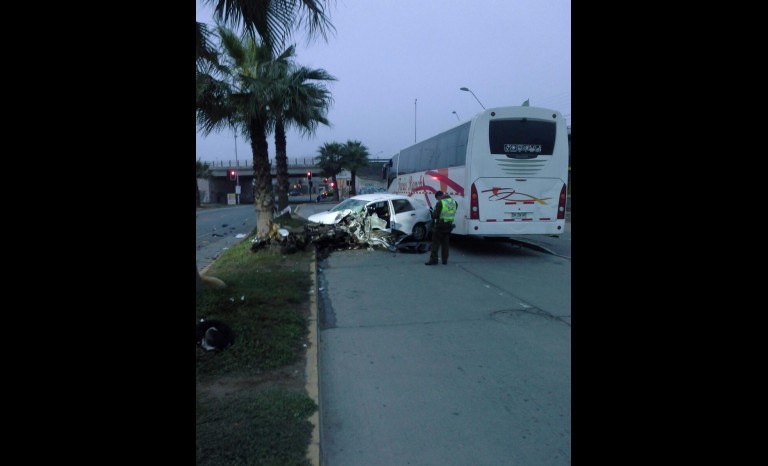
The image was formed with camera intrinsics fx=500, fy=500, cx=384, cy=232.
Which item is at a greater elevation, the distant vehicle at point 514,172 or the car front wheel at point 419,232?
the distant vehicle at point 514,172

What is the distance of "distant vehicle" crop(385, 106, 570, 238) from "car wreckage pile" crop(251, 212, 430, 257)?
7.56 ft

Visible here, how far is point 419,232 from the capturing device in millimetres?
15562

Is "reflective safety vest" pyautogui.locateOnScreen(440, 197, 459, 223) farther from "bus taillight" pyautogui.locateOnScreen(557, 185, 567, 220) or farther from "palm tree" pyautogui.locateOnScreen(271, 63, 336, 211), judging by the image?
"palm tree" pyautogui.locateOnScreen(271, 63, 336, 211)

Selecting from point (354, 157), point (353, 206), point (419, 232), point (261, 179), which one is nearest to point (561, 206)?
point (419, 232)

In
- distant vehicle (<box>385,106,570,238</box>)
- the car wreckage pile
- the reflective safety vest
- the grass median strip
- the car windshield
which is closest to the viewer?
the grass median strip

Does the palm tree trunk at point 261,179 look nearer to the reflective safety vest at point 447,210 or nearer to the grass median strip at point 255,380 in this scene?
the reflective safety vest at point 447,210

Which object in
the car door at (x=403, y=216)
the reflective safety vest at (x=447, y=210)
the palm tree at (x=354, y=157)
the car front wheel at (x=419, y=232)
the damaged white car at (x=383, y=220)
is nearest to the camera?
the reflective safety vest at (x=447, y=210)

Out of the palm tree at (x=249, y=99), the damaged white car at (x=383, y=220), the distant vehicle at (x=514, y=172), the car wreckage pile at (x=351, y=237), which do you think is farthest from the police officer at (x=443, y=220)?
the palm tree at (x=249, y=99)

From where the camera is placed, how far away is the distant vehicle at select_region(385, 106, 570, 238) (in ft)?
40.1

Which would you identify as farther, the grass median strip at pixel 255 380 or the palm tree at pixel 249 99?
the palm tree at pixel 249 99

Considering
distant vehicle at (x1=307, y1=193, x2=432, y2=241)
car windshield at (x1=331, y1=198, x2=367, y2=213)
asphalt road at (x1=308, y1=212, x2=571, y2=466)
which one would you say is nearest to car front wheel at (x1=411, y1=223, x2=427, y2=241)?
distant vehicle at (x1=307, y1=193, x2=432, y2=241)

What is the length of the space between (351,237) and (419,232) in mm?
2274

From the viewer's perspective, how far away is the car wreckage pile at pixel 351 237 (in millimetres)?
13539
